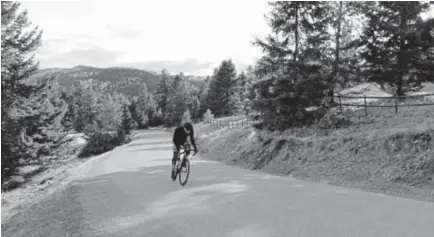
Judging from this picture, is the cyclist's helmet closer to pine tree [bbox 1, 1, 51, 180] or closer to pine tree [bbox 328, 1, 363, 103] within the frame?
pine tree [bbox 328, 1, 363, 103]

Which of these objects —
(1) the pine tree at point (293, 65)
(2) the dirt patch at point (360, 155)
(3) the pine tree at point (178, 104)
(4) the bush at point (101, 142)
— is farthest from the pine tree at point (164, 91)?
(2) the dirt patch at point (360, 155)

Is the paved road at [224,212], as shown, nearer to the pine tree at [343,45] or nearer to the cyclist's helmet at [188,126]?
the cyclist's helmet at [188,126]

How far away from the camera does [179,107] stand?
235 feet

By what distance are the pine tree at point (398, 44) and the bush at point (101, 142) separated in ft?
121

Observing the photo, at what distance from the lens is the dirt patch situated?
946 centimetres

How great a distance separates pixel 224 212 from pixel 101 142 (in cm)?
4515

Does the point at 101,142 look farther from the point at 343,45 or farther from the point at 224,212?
the point at 224,212

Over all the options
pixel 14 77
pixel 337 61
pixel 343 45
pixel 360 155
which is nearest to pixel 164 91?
pixel 14 77

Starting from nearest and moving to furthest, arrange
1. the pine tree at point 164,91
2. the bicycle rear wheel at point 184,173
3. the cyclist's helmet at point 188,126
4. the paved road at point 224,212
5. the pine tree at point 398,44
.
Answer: the paved road at point 224,212
the bicycle rear wheel at point 184,173
the cyclist's helmet at point 188,126
the pine tree at point 398,44
the pine tree at point 164,91

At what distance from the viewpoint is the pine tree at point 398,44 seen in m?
18.9

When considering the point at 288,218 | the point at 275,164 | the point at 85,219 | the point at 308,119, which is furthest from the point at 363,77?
the point at 85,219

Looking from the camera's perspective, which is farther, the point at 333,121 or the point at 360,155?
the point at 333,121

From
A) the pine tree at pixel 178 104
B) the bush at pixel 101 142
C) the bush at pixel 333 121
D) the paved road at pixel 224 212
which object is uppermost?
the pine tree at pixel 178 104

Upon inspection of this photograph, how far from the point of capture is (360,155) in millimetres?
11719
